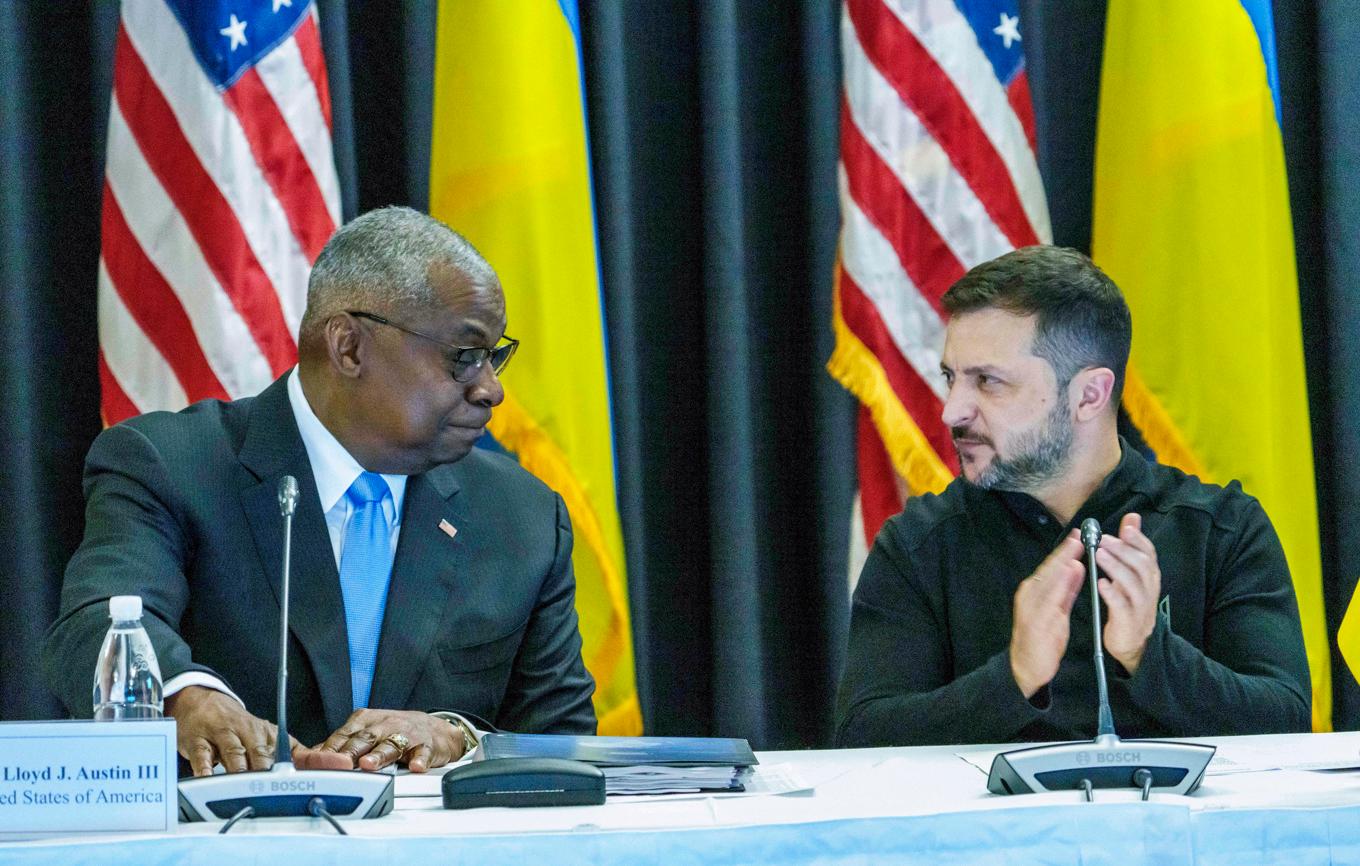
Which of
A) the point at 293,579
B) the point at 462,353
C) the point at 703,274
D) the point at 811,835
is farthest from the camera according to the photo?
the point at 703,274

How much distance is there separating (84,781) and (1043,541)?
158 centimetres

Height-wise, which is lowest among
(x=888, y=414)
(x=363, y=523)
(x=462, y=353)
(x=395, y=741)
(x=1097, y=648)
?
(x=395, y=741)

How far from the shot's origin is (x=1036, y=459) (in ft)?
8.06

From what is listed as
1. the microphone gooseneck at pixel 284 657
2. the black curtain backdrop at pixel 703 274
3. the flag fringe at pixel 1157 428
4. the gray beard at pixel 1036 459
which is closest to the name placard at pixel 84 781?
the microphone gooseneck at pixel 284 657

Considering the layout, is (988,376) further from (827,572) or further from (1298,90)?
(1298,90)

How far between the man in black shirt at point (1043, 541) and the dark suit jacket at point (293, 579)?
0.56 metres

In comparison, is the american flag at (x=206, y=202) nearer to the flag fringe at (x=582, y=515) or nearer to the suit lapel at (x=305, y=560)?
the flag fringe at (x=582, y=515)

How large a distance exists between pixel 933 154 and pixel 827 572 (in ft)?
3.22

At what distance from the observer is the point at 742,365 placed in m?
3.46

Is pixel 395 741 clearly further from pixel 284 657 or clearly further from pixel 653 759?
pixel 653 759

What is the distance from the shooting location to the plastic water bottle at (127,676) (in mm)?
1689

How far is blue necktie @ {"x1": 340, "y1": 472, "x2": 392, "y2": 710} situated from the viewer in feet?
7.65

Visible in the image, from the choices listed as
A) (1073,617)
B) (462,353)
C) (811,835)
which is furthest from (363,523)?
(811,835)

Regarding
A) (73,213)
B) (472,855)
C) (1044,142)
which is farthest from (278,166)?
(472,855)
